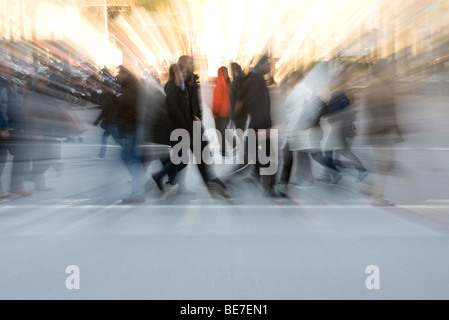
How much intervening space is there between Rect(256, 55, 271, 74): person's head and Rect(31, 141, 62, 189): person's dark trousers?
10.3 feet

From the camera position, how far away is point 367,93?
5.73 meters

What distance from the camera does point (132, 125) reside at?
6.20 m

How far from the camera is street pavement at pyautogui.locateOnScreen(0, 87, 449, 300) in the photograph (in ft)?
10.3

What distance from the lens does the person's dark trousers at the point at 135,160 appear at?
6133 millimetres

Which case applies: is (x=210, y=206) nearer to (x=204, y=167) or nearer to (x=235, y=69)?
(x=204, y=167)

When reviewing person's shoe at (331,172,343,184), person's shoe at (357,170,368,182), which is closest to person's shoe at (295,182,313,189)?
person's shoe at (331,172,343,184)

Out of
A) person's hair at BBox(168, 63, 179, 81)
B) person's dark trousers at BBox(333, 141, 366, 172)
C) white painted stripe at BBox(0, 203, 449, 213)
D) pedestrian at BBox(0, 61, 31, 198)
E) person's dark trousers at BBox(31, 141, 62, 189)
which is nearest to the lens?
white painted stripe at BBox(0, 203, 449, 213)

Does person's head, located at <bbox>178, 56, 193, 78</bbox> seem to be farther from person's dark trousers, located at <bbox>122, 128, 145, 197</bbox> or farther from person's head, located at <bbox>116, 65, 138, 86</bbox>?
person's dark trousers, located at <bbox>122, 128, 145, 197</bbox>

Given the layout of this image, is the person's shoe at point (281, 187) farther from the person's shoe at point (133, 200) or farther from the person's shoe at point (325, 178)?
the person's shoe at point (133, 200)

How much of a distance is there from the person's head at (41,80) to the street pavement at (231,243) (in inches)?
58.5

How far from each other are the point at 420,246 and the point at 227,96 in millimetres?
3259

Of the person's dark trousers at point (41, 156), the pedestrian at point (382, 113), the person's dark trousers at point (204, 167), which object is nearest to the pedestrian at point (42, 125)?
the person's dark trousers at point (41, 156)
